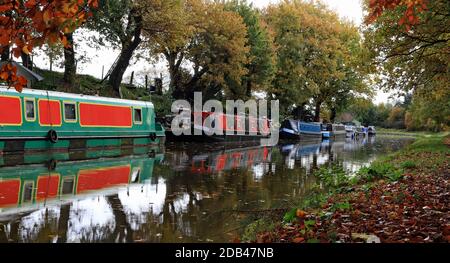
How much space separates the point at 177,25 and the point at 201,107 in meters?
10.6

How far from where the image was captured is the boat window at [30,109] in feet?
55.6

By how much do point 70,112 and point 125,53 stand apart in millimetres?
8924

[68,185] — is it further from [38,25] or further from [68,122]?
[68,122]

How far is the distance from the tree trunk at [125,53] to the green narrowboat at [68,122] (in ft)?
14.8

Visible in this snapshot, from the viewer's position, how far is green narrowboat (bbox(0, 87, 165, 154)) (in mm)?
16266

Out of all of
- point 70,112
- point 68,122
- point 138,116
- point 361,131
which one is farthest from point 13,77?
point 361,131

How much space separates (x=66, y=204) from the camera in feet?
27.5

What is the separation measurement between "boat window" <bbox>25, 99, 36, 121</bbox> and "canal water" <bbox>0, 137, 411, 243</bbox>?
3.59 meters

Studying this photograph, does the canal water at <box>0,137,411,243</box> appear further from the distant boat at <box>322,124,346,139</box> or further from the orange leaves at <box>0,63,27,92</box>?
the distant boat at <box>322,124,346,139</box>

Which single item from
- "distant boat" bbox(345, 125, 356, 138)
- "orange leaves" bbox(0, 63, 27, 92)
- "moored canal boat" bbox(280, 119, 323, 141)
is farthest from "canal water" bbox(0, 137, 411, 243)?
"distant boat" bbox(345, 125, 356, 138)

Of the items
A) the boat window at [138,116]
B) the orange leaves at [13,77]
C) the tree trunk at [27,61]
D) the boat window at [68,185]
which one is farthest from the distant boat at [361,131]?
the orange leaves at [13,77]

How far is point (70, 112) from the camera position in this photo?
19109 mm
